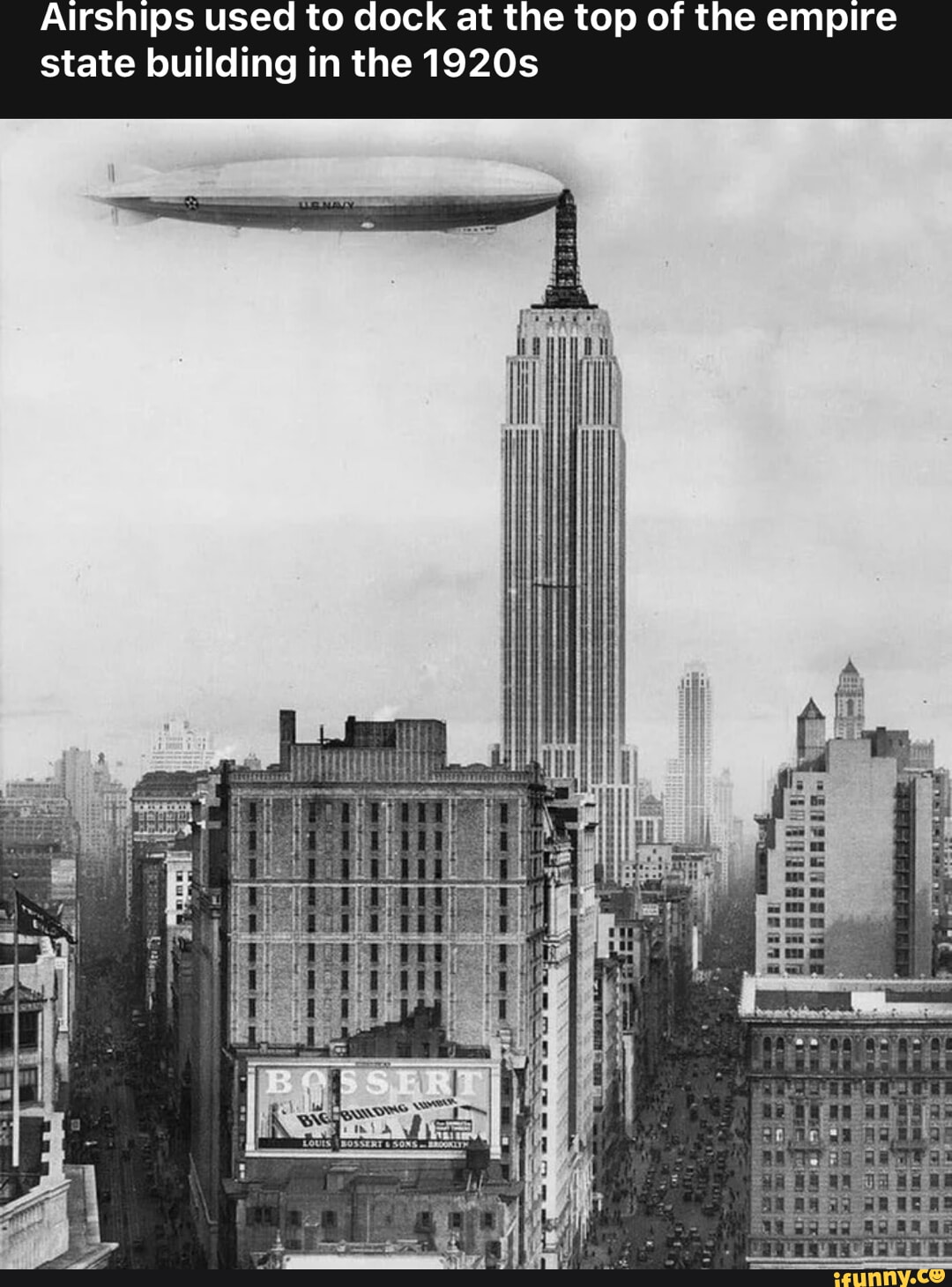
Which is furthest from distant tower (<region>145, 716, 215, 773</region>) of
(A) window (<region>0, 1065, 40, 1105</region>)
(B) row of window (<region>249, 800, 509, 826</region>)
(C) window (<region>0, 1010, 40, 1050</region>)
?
(A) window (<region>0, 1065, 40, 1105</region>)

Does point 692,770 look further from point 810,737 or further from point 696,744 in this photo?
point 810,737

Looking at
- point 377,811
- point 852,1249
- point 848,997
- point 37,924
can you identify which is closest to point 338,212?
point 377,811

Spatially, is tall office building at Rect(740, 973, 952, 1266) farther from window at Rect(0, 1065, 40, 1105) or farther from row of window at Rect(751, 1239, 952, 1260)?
window at Rect(0, 1065, 40, 1105)

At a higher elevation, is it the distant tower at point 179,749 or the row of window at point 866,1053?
the distant tower at point 179,749

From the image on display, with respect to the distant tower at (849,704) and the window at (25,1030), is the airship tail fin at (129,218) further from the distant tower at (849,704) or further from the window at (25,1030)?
the distant tower at (849,704)

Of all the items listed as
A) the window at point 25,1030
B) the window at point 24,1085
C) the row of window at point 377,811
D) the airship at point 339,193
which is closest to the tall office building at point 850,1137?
the row of window at point 377,811

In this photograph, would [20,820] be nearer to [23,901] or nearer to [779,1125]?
[23,901]
